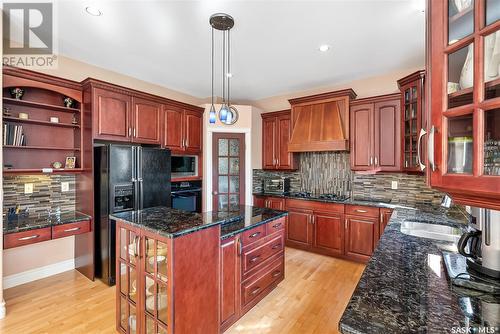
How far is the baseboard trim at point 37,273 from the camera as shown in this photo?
2.75 meters

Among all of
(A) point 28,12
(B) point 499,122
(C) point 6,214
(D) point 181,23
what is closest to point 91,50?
(A) point 28,12

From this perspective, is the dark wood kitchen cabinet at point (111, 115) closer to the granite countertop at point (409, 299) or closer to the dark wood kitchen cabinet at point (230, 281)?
the dark wood kitchen cabinet at point (230, 281)

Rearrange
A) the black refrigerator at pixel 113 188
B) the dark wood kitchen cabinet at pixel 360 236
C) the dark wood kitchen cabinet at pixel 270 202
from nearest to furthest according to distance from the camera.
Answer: the black refrigerator at pixel 113 188 < the dark wood kitchen cabinet at pixel 360 236 < the dark wood kitchen cabinet at pixel 270 202

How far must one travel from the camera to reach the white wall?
171 inches

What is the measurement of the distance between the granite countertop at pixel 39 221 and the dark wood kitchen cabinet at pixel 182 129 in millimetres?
1510

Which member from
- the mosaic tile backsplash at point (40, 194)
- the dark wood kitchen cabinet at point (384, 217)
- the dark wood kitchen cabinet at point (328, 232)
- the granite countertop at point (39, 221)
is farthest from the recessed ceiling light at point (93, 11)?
the dark wood kitchen cabinet at point (384, 217)

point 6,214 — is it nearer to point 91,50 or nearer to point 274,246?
point 91,50

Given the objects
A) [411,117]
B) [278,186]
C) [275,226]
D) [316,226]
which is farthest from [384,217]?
[278,186]

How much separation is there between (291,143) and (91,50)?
308 cm

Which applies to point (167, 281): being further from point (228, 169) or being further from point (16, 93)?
point (228, 169)

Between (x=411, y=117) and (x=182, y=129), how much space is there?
329cm

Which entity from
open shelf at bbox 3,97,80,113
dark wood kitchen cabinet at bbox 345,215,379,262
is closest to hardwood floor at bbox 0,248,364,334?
dark wood kitchen cabinet at bbox 345,215,379,262

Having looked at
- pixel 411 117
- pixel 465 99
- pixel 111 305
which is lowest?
pixel 111 305

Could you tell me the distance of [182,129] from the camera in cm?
400
